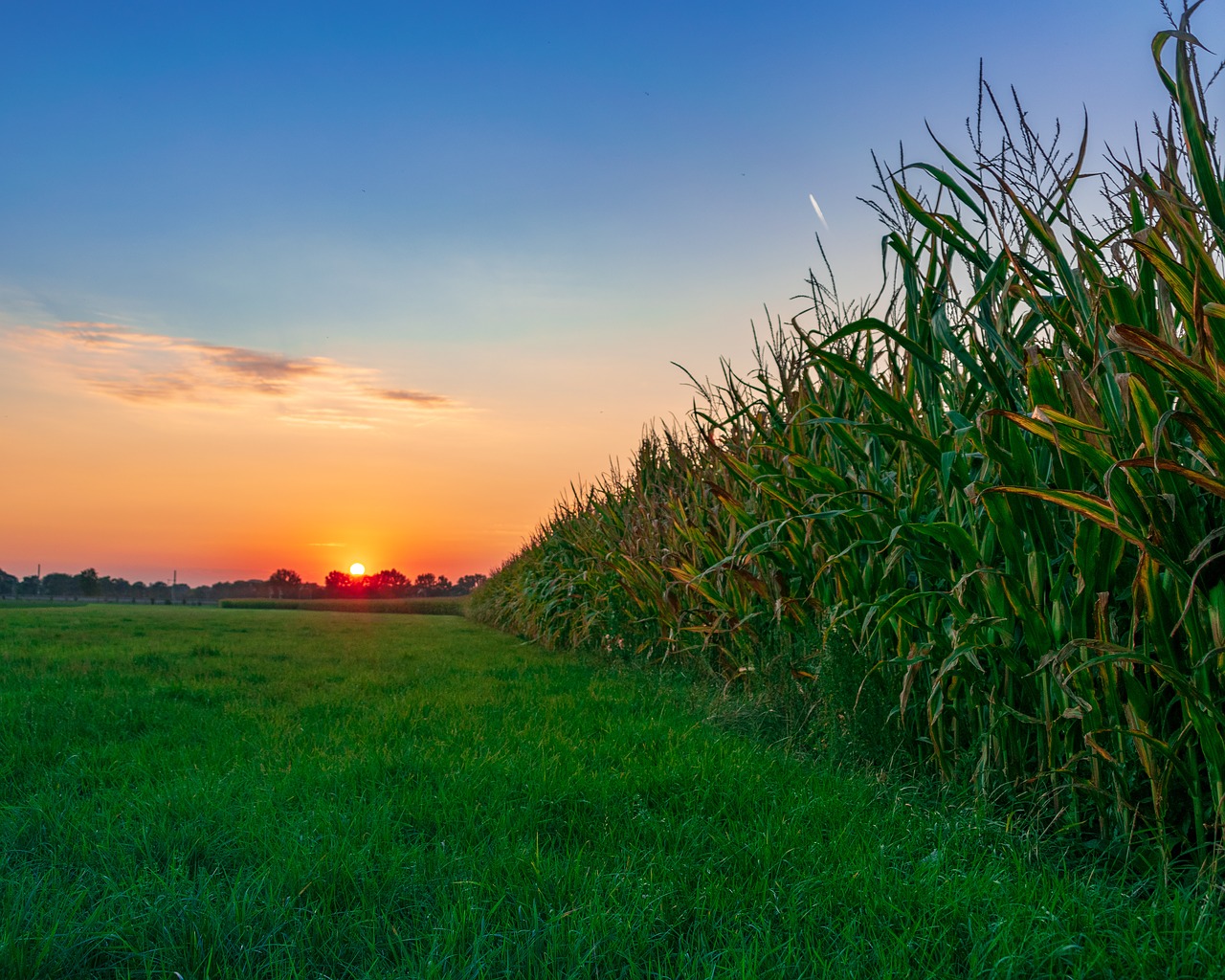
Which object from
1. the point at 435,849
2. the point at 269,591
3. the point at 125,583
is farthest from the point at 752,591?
the point at 125,583

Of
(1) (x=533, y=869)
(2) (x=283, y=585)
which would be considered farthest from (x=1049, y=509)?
(2) (x=283, y=585)

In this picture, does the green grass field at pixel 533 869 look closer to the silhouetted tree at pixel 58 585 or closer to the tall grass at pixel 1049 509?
the tall grass at pixel 1049 509

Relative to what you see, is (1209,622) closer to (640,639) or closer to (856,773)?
(856,773)

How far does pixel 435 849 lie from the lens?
6.67 ft

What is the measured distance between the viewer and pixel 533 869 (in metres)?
1.85

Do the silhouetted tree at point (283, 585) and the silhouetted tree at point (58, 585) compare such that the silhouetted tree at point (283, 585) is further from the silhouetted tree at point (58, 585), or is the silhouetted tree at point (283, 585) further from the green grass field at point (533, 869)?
the green grass field at point (533, 869)

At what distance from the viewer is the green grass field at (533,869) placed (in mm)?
1490

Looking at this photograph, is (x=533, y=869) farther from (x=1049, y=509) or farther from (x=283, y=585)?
(x=283, y=585)

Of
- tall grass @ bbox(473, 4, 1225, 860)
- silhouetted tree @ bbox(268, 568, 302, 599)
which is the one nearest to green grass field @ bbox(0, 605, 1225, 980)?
tall grass @ bbox(473, 4, 1225, 860)

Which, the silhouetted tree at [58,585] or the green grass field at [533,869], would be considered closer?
the green grass field at [533,869]

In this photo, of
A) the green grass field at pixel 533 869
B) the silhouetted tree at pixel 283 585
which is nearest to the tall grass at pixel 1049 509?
the green grass field at pixel 533 869

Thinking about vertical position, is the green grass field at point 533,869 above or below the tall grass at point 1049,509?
below

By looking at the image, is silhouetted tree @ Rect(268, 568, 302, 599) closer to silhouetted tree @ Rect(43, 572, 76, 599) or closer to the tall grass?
silhouetted tree @ Rect(43, 572, 76, 599)

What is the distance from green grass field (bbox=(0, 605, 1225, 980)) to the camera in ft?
4.89
